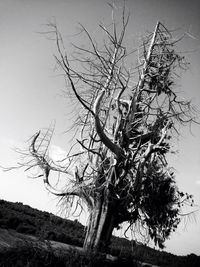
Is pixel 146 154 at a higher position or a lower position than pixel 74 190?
higher

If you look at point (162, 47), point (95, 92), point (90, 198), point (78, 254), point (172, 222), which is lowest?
point (78, 254)

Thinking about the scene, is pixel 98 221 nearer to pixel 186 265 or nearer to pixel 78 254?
pixel 78 254

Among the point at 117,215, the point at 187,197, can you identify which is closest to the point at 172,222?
the point at 187,197

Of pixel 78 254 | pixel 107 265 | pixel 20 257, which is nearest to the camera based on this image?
pixel 20 257

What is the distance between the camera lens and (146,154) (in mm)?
7086

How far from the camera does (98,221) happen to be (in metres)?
7.32

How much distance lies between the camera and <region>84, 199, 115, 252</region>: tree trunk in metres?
7.00

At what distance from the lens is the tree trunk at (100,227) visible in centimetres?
700

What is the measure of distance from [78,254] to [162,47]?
7676 mm

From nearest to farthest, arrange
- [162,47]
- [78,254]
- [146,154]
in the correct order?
1. [78,254]
2. [146,154]
3. [162,47]

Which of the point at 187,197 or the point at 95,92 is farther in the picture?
the point at 187,197

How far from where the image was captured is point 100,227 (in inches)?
283

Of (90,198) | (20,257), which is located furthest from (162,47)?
(20,257)

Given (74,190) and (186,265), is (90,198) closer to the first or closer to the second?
(74,190)
